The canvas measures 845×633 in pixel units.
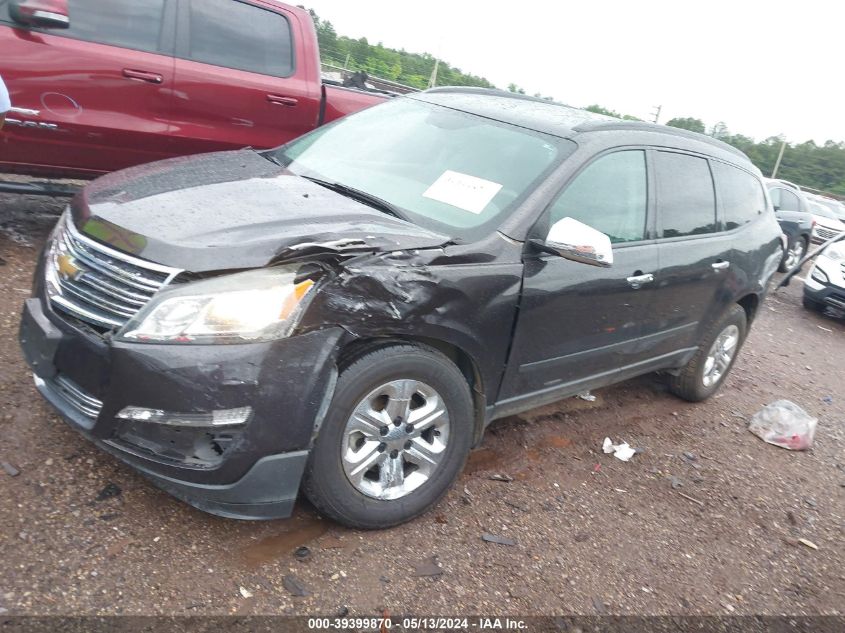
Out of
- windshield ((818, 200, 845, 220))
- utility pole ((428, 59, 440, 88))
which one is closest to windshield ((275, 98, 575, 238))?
windshield ((818, 200, 845, 220))

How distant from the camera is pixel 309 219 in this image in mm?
2736

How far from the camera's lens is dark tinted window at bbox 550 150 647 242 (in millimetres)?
3312

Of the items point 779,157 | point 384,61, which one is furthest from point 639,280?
point 779,157

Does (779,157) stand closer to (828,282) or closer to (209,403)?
(828,282)

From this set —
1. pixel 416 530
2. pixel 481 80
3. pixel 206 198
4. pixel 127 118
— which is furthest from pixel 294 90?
pixel 481 80

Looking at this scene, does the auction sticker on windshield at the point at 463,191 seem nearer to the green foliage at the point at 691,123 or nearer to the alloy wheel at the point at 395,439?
the alloy wheel at the point at 395,439

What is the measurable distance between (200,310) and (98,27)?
3.52m

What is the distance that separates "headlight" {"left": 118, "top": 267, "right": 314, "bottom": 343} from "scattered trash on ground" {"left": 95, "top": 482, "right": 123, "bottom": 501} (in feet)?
2.50

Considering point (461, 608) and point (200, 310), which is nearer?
point (200, 310)

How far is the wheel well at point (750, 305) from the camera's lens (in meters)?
5.09

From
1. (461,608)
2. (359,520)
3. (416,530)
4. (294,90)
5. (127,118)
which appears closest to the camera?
(461,608)

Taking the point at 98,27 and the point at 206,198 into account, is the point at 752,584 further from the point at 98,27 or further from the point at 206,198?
the point at 98,27

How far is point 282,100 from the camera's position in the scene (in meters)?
5.61

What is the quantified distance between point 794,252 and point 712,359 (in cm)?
920
